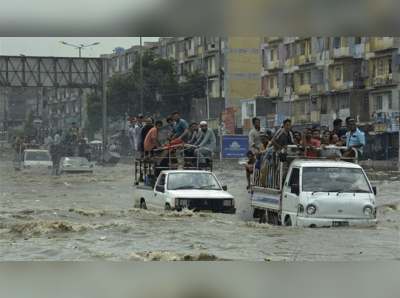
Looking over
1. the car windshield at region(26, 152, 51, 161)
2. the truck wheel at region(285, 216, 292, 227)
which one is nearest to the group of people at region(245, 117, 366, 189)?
the truck wheel at region(285, 216, 292, 227)

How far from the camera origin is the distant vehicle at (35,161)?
145 ft

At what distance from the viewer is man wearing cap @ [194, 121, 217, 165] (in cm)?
2047

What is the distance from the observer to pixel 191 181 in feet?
63.2

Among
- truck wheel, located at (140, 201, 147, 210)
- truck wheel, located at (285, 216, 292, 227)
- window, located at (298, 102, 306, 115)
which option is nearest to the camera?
truck wheel, located at (285, 216, 292, 227)

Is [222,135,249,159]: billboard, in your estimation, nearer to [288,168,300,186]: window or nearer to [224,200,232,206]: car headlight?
[224,200,232,206]: car headlight

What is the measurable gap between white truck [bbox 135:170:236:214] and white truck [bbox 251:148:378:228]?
4.84 feet

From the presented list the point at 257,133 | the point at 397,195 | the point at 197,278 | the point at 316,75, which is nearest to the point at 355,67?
the point at 316,75

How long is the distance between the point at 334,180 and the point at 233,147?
22.6 meters

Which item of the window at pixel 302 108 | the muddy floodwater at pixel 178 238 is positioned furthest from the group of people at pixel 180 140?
the window at pixel 302 108

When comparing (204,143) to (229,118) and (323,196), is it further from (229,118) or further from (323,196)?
(229,118)

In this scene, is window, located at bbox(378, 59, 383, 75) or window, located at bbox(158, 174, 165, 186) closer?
window, located at bbox(158, 174, 165, 186)

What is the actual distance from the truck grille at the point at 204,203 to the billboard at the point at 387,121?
1412 inches

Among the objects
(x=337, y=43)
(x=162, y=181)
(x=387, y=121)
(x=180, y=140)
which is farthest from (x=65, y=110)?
(x=162, y=181)

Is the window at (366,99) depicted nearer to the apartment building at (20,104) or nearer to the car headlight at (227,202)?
the car headlight at (227,202)
